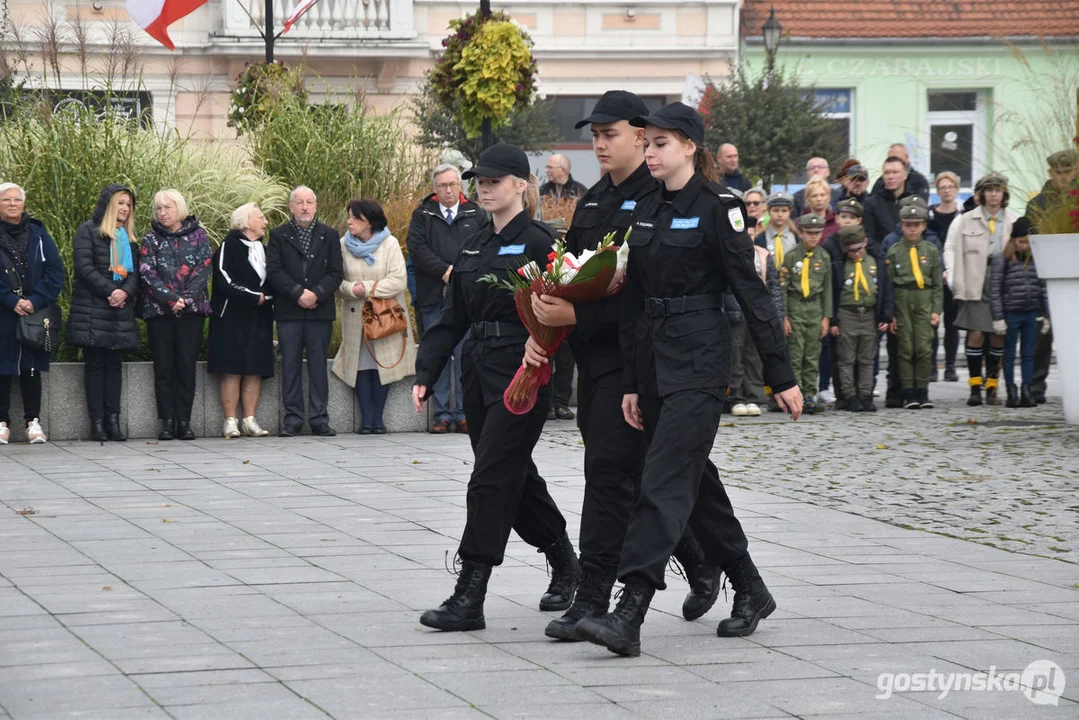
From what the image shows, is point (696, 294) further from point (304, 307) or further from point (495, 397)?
point (304, 307)

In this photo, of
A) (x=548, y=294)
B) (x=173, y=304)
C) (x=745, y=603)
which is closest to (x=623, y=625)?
(x=745, y=603)

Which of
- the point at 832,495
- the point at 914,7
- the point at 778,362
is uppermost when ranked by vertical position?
the point at 914,7

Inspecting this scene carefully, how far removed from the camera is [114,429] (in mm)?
12828

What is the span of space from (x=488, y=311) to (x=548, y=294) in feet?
1.54

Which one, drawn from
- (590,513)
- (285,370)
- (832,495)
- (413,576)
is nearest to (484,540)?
(590,513)

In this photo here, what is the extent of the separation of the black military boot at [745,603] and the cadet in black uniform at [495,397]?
0.78m

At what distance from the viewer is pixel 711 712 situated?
5090 mm

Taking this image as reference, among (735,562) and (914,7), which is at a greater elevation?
(914,7)

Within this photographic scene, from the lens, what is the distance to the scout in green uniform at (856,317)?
49.0 ft

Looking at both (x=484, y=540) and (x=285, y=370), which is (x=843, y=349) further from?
(x=484, y=540)

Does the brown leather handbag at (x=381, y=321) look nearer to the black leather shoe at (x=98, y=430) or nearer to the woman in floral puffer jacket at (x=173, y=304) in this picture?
the woman in floral puffer jacket at (x=173, y=304)

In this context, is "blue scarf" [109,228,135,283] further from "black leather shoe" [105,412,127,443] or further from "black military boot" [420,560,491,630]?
"black military boot" [420,560,491,630]

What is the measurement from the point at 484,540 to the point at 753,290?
4.69ft

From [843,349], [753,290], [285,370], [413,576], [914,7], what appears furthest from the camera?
[914,7]
